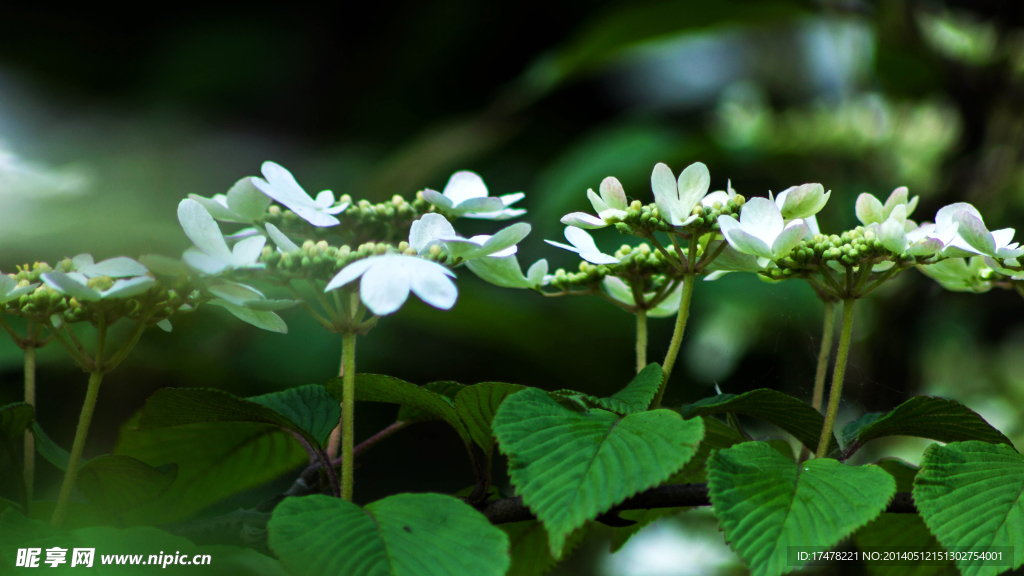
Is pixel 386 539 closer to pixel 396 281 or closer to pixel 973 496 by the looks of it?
pixel 396 281

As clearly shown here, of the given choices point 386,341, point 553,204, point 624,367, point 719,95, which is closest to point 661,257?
point 553,204

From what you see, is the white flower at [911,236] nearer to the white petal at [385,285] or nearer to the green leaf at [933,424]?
the green leaf at [933,424]

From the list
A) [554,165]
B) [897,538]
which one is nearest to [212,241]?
[897,538]

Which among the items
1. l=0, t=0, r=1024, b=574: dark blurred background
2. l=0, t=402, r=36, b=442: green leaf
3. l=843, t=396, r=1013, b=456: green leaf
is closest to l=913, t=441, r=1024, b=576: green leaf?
l=843, t=396, r=1013, b=456: green leaf

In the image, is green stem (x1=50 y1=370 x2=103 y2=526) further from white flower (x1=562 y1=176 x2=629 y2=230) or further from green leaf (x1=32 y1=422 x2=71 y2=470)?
white flower (x1=562 y1=176 x2=629 y2=230)

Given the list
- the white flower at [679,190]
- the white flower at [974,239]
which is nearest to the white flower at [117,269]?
the white flower at [679,190]

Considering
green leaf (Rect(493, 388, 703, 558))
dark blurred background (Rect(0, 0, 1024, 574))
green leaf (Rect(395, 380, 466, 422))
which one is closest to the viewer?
green leaf (Rect(493, 388, 703, 558))
